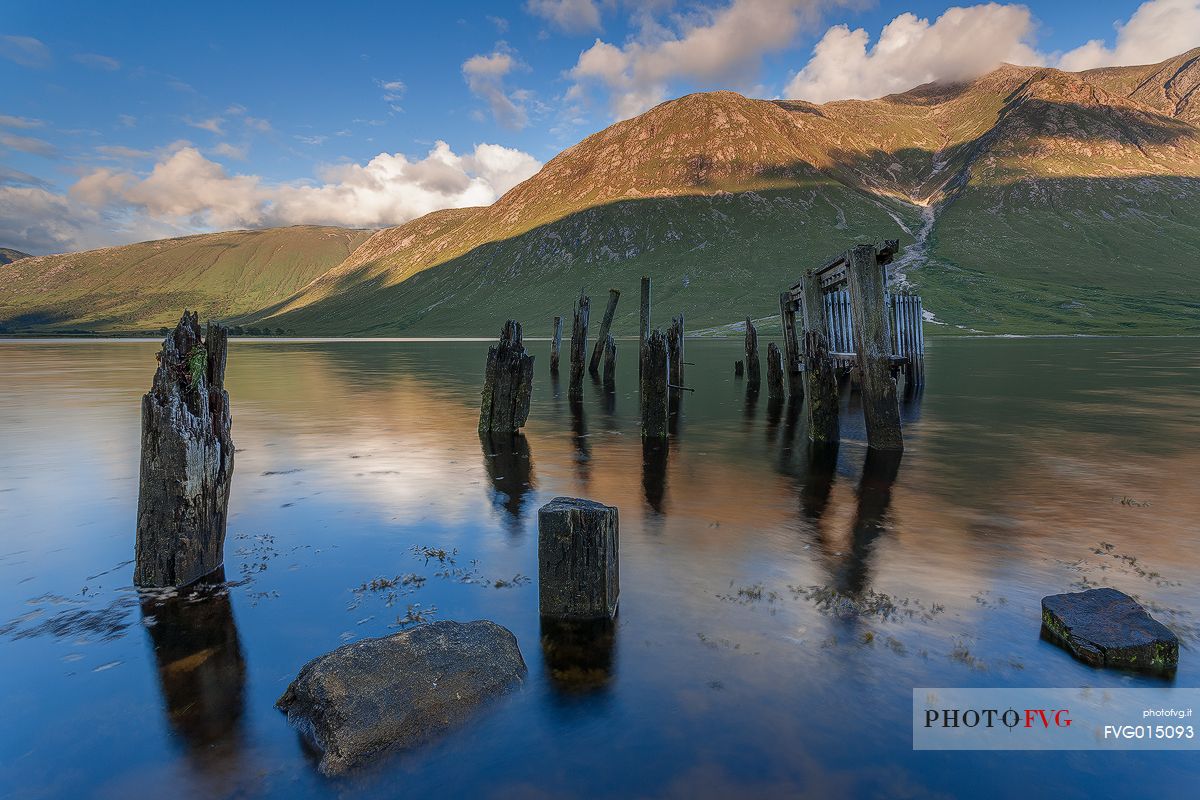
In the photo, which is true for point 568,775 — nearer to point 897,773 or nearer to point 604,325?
point 897,773

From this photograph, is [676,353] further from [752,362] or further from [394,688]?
[394,688]

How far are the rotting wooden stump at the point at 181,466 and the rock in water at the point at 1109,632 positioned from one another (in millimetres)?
10129

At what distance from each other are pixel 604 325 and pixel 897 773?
33.9 metres

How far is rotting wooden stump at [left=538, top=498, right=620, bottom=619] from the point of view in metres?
7.14

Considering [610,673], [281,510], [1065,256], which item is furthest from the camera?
[1065,256]

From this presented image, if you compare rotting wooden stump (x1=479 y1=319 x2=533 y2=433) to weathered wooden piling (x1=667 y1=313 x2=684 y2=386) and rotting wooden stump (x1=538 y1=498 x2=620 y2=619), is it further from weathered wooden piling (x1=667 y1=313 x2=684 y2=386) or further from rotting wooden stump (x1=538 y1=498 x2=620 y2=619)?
rotting wooden stump (x1=538 y1=498 x2=620 y2=619)

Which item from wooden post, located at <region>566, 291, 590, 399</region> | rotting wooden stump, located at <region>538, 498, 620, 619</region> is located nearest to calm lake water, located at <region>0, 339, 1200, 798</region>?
rotting wooden stump, located at <region>538, 498, 620, 619</region>

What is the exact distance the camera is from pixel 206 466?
8469 mm

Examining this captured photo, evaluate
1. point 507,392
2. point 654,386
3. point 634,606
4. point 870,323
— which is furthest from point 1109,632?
point 507,392

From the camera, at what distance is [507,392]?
801 inches

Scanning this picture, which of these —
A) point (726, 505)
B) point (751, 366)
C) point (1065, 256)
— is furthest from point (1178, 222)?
point (726, 505)

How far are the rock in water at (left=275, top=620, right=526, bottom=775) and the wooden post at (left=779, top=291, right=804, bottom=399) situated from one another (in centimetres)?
2355

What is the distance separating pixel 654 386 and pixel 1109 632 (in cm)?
1262

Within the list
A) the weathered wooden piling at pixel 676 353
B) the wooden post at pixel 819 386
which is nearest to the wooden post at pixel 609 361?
the weathered wooden piling at pixel 676 353
